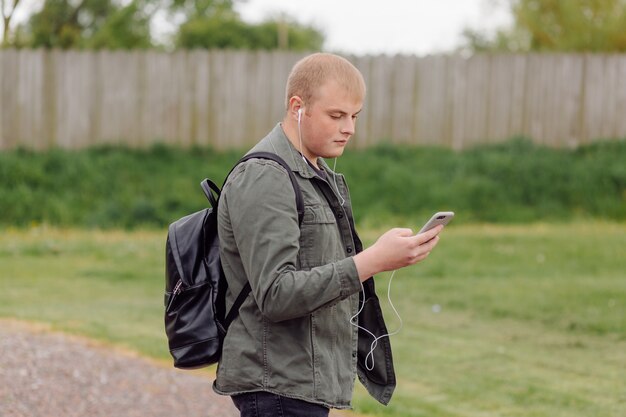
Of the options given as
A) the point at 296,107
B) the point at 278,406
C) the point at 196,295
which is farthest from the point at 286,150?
the point at 278,406

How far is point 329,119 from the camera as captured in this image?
292 cm

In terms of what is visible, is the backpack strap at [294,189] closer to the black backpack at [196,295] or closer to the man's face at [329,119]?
the black backpack at [196,295]

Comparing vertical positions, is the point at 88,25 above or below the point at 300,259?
above

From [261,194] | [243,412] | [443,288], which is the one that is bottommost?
[443,288]

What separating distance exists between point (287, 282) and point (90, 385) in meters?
4.05

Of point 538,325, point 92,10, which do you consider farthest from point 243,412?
point 92,10

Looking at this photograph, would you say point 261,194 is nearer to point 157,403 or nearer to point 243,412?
point 243,412

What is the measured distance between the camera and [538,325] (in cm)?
952

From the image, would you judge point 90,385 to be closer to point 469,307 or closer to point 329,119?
point 329,119

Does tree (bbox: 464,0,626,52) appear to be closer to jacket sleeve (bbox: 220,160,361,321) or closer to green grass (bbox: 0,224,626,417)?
green grass (bbox: 0,224,626,417)

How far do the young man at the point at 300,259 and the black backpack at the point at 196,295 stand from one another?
1.7 inches

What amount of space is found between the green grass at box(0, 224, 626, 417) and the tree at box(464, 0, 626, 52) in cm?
679

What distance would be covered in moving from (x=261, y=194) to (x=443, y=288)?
8535mm

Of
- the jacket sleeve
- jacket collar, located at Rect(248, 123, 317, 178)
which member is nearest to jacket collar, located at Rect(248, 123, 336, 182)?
jacket collar, located at Rect(248, 123, 317, 178)
